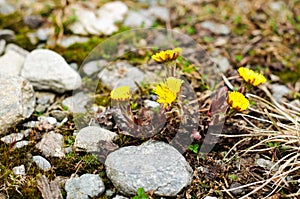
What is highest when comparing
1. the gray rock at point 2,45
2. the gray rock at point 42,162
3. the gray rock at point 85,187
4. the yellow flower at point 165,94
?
the yellow flower at point 165,94

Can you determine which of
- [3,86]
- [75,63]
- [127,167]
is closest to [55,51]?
[75,63]

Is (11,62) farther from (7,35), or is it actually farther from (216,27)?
(216,27)

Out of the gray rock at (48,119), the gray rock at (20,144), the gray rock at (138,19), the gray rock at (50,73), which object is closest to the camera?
the gray rock at (20,144)

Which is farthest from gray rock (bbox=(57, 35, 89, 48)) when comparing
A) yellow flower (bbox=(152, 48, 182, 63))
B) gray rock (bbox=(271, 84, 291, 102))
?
gray rock (bbox=(271, 84, 291, 102))

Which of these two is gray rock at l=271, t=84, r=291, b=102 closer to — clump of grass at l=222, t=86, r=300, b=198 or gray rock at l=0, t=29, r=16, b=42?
clump of grass at l=222, t=86, r=300, b=198

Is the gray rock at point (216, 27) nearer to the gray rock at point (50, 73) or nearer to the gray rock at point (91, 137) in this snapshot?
the gray rock at point (50, 73)

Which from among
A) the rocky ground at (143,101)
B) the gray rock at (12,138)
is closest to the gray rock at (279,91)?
the rocky ground at (143,101)
